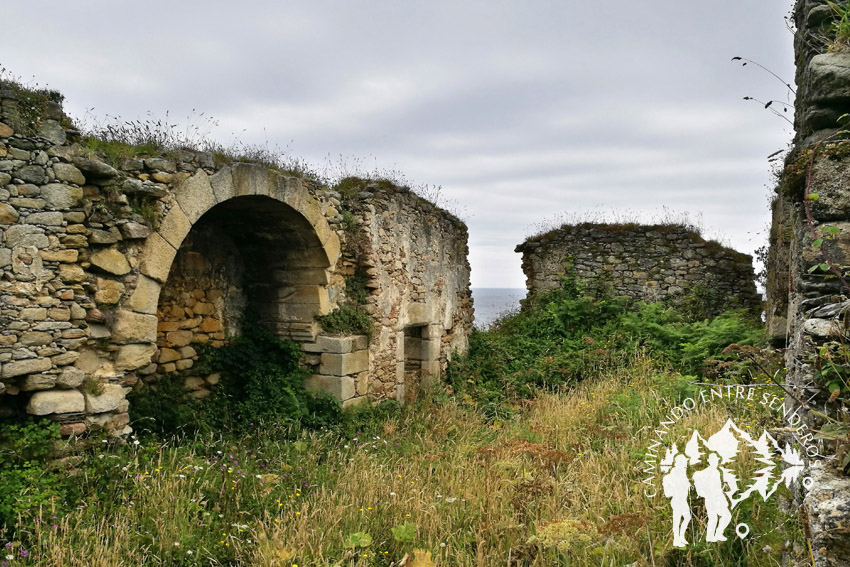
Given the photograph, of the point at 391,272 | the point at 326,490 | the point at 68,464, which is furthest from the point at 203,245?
the point at 326,490

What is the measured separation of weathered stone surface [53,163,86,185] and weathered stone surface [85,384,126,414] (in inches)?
65.4

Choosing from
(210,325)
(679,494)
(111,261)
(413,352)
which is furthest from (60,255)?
(413,352)

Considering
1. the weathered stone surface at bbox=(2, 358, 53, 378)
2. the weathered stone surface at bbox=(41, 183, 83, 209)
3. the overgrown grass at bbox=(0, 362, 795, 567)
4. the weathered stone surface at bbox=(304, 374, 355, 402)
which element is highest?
the weathered stone surface at bbox=(41, 183, 83, 209)

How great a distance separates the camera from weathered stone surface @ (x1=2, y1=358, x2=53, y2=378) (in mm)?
4109

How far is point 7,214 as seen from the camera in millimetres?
4082

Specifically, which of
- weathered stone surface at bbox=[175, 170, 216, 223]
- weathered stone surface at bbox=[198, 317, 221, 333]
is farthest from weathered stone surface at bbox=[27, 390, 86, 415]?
weathered stone surface at bbox=[198, 317, 221, 333]

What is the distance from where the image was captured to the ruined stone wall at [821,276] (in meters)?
1.58

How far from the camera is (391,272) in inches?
319

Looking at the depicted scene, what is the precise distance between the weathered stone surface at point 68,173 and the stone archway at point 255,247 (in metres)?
0.89

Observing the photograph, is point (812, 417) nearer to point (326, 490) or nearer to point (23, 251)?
point (326, 490)

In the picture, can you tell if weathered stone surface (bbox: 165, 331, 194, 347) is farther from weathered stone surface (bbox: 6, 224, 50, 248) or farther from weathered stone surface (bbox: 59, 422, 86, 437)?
weathered stone surface (bbox: 6, 224, 50, 248)

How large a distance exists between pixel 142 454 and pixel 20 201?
2178 millimetres

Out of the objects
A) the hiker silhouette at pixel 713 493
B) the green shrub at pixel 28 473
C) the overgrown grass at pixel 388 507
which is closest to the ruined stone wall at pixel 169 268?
the green shrub at pixel 28 473

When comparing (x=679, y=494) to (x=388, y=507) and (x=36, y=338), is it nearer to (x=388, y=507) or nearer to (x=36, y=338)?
(x=388, y=507)
